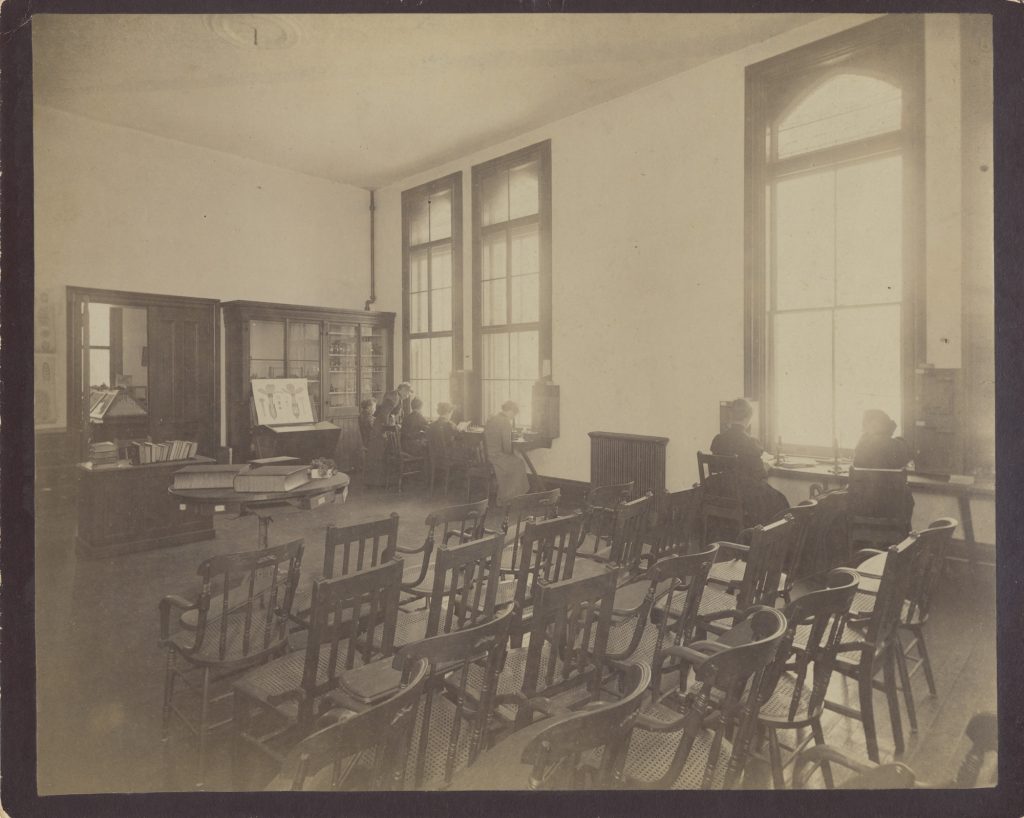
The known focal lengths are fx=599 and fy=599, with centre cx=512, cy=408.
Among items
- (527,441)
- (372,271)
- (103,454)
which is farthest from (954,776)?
(372,271)

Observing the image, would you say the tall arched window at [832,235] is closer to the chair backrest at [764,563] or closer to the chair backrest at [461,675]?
the chair backrest at [764,563]

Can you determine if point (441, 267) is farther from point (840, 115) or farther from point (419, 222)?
point (840, 115)

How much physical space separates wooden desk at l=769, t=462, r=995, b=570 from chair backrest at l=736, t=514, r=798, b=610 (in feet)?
4.96

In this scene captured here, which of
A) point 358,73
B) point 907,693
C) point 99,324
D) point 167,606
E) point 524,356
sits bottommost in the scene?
point 907,693

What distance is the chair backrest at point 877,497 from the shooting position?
12.4ft

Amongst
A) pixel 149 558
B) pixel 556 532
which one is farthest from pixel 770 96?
pixel 149 558

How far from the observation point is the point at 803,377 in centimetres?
499

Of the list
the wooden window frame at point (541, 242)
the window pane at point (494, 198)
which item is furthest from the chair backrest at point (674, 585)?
the window pane at point (494, 198)

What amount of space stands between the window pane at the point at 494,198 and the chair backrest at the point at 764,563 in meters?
5.69

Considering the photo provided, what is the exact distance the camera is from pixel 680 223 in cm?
563

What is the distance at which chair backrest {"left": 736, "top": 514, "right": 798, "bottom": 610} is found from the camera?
2.35 metres

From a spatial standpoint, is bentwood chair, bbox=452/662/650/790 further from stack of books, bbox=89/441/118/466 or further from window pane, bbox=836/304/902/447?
stack of books, bbox=89/441/118/466

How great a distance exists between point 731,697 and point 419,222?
7623 millimetres

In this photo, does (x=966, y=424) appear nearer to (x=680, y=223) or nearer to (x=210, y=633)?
(x=680, y=223)
